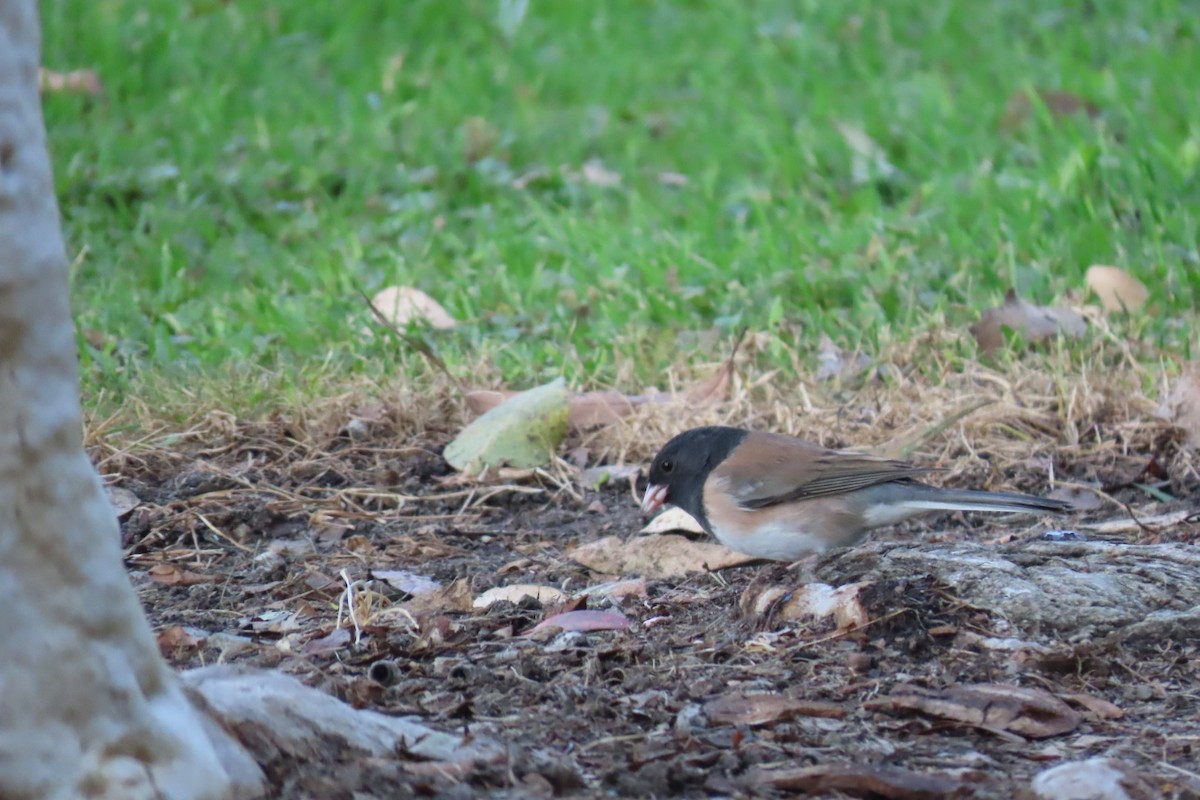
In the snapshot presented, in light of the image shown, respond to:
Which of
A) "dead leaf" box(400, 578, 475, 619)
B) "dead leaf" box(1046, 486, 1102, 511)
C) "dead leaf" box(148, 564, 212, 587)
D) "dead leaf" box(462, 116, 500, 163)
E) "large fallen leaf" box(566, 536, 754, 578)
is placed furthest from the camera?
"dead leaf" box(462, 116, 500, 163)

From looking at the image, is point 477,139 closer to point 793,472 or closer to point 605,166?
point 605,166

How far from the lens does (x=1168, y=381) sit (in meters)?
4.23

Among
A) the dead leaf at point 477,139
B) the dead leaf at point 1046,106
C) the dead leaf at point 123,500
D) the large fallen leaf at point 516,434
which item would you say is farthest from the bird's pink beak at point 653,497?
the dead leaf at point 1046,106

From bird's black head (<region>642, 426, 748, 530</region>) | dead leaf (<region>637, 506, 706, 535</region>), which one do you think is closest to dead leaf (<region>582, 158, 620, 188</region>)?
dead leaf (<region>637, 506, 706, 535</region>)

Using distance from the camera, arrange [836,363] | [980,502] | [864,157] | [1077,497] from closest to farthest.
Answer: [980,502] → [1077,497] → [836,363] → [864,157]

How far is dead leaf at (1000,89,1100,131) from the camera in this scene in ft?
22.1

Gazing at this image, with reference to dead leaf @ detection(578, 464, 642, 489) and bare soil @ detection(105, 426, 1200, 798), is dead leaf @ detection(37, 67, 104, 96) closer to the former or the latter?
bare soil @ detection(105, 426, 1200, 798)

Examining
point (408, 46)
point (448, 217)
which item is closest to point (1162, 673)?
point (448, 217)

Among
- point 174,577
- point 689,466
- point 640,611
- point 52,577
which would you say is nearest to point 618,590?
point 640,611

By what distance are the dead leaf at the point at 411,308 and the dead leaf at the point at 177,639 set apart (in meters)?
2.31

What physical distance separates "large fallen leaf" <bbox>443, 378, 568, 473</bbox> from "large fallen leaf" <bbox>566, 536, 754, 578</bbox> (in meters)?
0.54

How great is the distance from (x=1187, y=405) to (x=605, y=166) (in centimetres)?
351

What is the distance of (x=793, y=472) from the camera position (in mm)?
3674

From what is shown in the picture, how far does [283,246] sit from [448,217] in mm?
720
